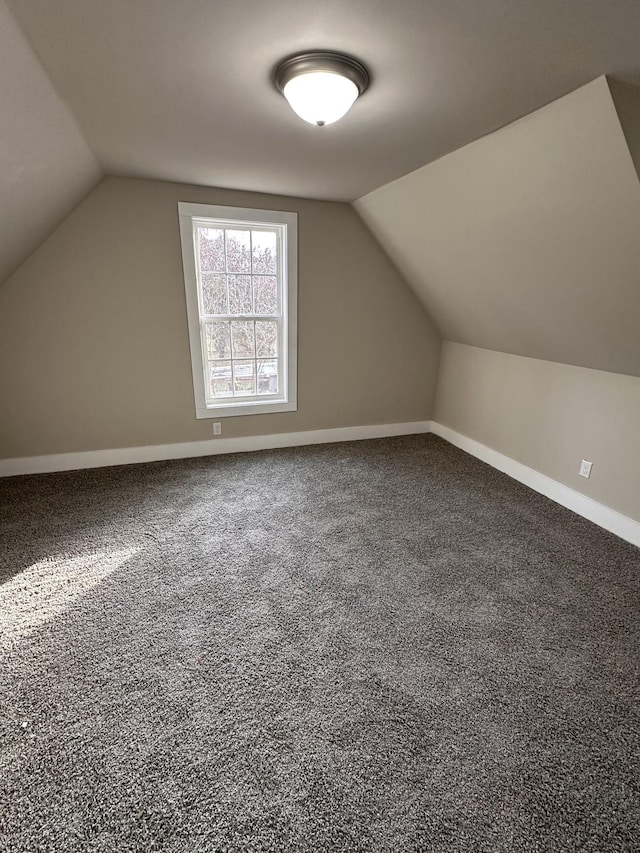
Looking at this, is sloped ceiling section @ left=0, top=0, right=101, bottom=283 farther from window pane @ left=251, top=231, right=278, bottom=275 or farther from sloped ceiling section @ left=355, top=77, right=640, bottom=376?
sloped ceiling section @ left=355, top=77, right=640, bottom=376

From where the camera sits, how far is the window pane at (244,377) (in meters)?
3.70

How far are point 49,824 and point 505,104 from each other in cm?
284

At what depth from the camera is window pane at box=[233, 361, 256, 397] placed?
370 cm

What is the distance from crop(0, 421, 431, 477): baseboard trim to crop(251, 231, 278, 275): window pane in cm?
144

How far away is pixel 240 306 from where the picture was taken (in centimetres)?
354

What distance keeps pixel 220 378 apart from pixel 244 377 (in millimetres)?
211

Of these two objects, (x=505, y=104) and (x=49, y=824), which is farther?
(x=505, y=104)

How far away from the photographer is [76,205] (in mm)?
2850

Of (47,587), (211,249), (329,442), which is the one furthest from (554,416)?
(47,587)

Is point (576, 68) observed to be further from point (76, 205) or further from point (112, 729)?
point (76, 205)

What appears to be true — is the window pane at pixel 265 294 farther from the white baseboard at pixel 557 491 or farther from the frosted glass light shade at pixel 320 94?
the white baseboard at pixel 557 491

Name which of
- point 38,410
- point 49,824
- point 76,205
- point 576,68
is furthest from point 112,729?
point 76,205

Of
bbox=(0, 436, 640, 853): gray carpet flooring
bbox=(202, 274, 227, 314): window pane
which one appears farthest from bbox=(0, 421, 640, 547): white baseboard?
bbox=(202, 274, 227, 314): window pane

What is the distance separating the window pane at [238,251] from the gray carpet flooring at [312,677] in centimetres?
191
